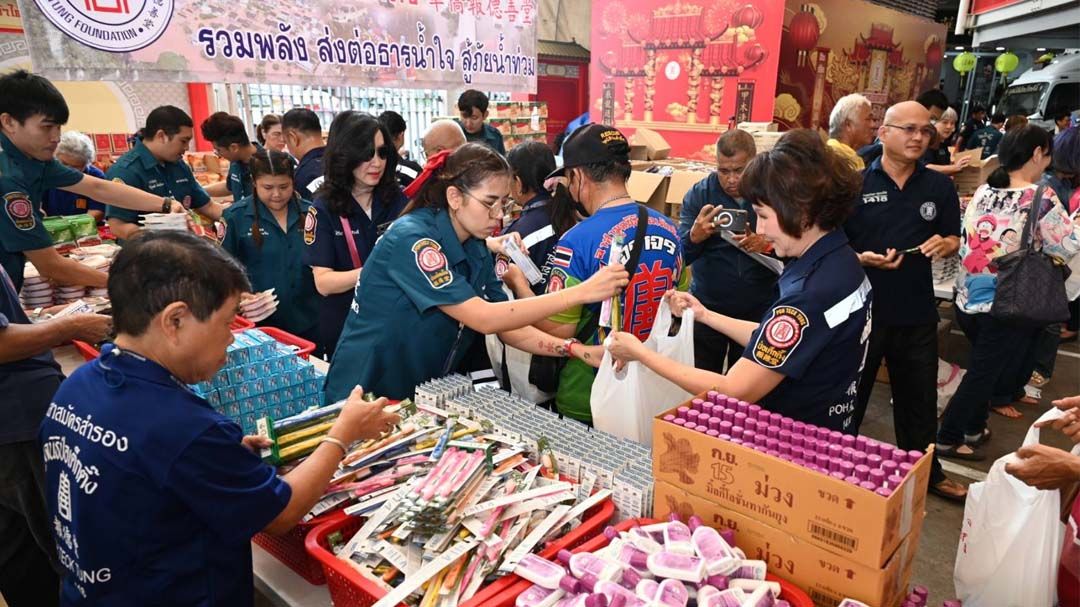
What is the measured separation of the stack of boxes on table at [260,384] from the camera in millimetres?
1972

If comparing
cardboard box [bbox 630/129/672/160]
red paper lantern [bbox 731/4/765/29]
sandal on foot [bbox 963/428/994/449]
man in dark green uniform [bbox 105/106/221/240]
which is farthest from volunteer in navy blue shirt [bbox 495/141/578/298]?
red paper lantern [bbox 731/4/765/29]

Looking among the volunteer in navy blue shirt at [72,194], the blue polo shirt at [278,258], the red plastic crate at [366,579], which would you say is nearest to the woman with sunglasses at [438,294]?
the red plastic crate at [366,579]

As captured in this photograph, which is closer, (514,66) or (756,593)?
(756,593)

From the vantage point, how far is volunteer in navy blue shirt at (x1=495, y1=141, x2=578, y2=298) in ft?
8.69

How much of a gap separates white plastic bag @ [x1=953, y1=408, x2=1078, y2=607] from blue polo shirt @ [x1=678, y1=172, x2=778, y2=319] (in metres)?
1.62

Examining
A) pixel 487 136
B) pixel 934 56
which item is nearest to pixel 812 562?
pixel 487 136

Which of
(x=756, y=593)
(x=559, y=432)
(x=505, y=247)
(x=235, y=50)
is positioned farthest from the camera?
(x=235, y=50)

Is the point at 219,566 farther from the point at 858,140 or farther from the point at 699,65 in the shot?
the point at 699,65

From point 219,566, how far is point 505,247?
1616mm

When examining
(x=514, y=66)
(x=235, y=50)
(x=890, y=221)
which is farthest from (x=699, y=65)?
(x=235, y=50)

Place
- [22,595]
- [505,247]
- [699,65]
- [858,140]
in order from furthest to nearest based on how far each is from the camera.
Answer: [699,65], [858,140], [505,247], [22,595]

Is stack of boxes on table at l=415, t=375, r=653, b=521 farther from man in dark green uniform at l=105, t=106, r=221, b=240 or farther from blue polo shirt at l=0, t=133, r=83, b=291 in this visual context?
man in dark green uniform at l=105, t=106, r=221, b=240

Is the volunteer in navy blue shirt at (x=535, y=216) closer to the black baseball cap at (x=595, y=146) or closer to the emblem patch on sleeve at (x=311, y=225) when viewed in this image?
the black baseball cap at (x=595, y=146)

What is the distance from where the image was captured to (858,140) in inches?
175
